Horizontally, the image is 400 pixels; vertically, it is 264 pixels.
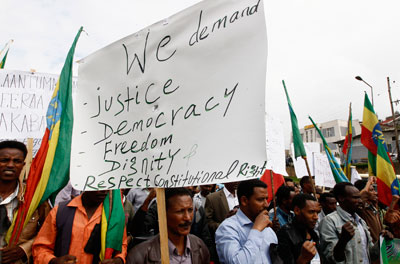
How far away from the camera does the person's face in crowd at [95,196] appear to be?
249cm

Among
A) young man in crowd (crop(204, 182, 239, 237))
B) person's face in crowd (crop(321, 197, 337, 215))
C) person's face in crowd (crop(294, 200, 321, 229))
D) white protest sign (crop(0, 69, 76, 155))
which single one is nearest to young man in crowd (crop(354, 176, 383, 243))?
person's face in crowd (crop(321, 197, 337, 215))

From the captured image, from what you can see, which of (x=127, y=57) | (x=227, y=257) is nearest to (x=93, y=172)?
(x=127, y=57)

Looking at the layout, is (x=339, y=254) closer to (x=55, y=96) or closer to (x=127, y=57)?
(x=127, y=57)

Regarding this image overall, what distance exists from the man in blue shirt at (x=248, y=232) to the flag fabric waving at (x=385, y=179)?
227cm

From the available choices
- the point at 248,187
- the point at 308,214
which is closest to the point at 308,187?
the point at 308,214

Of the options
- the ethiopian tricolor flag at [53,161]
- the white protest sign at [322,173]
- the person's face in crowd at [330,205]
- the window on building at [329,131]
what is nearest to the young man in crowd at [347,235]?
the person's face in crowd at [330,205]

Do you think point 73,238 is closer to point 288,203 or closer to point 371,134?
point 288,203

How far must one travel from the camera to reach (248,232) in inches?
104

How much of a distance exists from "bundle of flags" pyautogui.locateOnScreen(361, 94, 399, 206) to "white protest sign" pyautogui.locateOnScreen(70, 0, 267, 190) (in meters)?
3.26

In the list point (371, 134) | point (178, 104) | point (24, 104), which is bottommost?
point (178, 104)

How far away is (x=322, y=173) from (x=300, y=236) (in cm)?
391

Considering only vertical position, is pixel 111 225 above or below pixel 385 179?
below

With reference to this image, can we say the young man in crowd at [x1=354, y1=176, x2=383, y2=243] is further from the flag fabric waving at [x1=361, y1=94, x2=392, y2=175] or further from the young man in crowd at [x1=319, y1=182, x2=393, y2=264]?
the young man in crowd at [x1=319, y1=182, x2=393, y2=264]

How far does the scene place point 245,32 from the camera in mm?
1816
